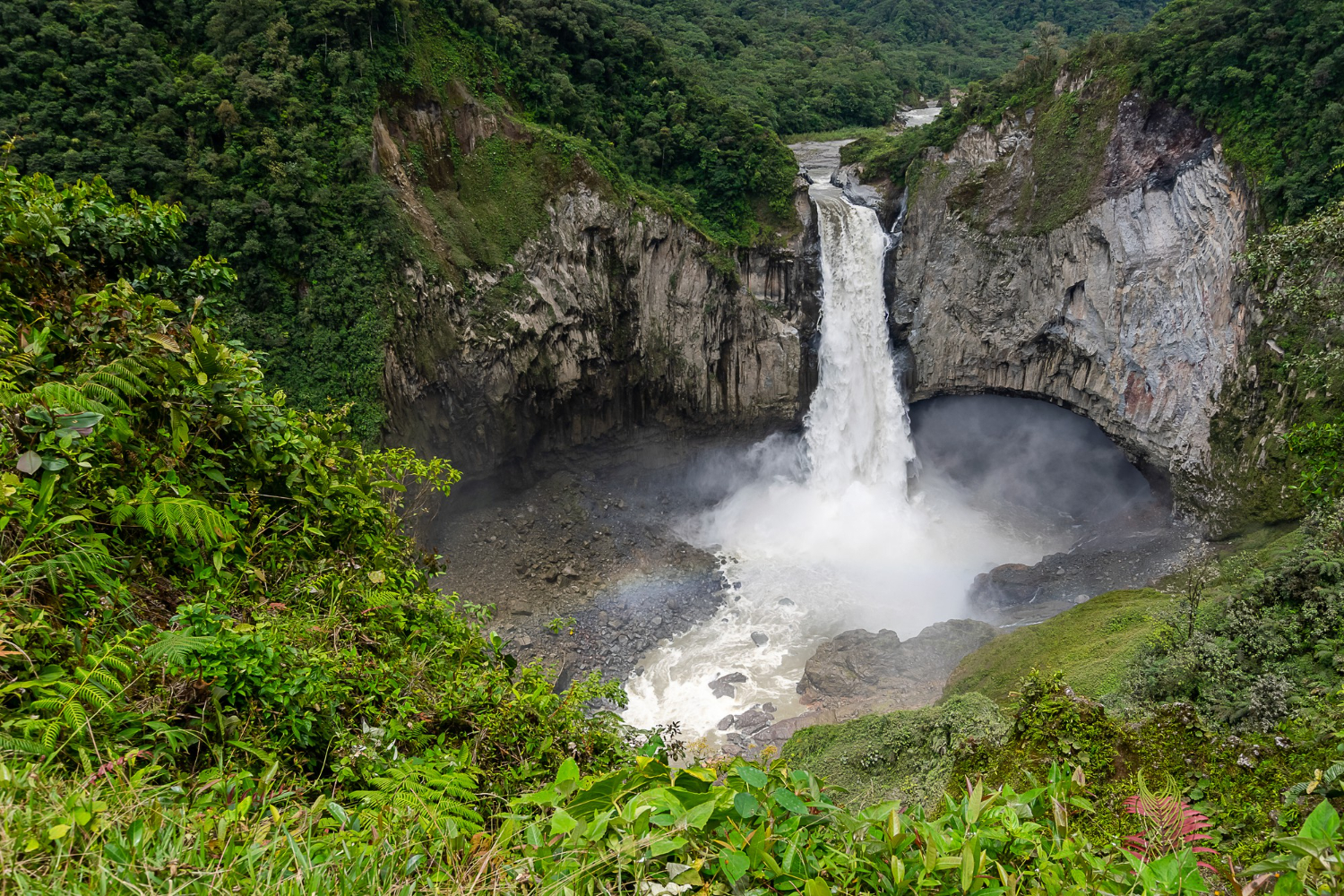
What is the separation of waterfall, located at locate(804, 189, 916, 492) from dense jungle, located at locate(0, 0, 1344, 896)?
0.30 m

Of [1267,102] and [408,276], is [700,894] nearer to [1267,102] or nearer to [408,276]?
[408,276]

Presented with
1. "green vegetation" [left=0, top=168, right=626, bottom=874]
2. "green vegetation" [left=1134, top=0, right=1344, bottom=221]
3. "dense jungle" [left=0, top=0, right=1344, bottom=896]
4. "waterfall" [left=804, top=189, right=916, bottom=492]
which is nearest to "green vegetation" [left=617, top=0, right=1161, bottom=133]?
"dense jungle" [left=0, top=0, right=1344, bottom=896]

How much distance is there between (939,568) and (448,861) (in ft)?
76.1

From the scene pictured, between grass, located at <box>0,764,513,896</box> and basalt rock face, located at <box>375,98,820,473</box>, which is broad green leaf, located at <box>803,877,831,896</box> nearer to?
grass, located at <box>0,764,513,896</box>

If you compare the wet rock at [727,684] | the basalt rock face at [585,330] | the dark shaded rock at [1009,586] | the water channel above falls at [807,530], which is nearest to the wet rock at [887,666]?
the water channel above falls at [807,530]

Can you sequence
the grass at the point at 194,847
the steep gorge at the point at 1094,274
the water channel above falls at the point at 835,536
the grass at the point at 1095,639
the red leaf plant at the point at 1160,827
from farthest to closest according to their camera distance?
1. the steep gorge at the point at 1094,274
2. the water channel above falls at the point at 835,536
3. the grass at the point at 1095,639
4. the red leaf plant at the point at 1160,827
5. the grass at the point at 194,847

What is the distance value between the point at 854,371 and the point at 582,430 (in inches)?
455

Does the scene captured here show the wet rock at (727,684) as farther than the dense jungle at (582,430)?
Yes

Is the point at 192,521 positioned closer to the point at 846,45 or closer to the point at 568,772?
the point at 568,772

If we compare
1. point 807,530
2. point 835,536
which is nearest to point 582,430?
point 807,530

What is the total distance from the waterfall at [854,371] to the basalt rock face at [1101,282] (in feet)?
4.14

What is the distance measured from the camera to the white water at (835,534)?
1902cm

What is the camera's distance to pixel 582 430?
942 inches

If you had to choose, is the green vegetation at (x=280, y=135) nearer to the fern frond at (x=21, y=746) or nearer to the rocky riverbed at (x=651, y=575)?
the rocky riverbed at (x=651, y=575)
